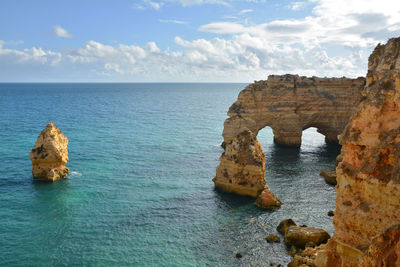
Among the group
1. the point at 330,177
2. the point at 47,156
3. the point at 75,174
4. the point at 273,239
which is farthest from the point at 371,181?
the point at 75,174

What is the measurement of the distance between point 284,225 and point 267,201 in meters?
5.54

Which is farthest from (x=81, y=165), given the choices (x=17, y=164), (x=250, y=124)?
(x=250, y=124)

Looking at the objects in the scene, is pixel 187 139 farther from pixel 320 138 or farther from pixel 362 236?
pixel 362 236

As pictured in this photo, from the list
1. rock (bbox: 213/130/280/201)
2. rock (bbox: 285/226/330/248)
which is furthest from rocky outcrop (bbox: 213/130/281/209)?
rock (bbox: 285/226/330/248)

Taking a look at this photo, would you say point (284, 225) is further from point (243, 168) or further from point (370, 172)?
point (370, 172)

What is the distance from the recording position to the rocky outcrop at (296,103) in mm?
65188

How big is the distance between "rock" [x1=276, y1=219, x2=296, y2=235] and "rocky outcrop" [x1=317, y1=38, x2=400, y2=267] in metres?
12.1

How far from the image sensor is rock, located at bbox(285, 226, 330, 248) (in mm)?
27984

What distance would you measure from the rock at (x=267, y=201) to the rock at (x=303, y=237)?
7092mm

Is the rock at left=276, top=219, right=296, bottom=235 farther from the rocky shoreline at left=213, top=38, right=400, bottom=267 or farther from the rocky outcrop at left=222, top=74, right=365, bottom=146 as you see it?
the rocky outcrop at left=222, top=74, right=365, bottom=146

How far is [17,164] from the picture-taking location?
5075 centimetres

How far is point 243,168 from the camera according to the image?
39781 millimetres

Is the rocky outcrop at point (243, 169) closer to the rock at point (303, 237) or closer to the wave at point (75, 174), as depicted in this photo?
the rock at point (303, 237)

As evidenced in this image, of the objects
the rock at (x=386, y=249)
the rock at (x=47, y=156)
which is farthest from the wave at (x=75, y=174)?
the rock at (x=386, y=249)
